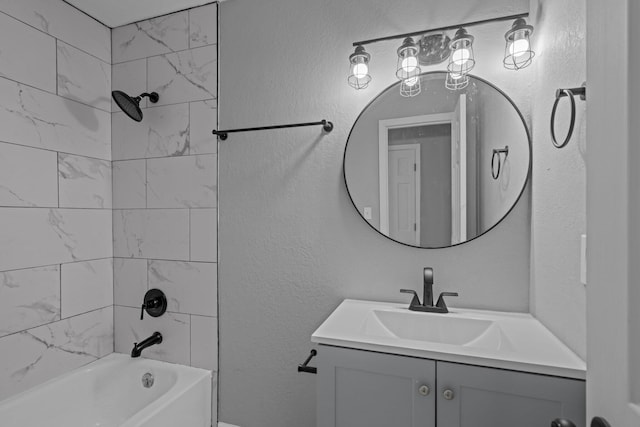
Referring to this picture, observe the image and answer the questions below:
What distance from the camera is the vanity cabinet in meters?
0.92

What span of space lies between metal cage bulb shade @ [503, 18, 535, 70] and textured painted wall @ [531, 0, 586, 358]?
1.7 inches

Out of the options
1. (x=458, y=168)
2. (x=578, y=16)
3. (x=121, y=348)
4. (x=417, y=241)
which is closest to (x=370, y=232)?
(x=417, y=241)

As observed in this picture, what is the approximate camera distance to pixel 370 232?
61.6 inches

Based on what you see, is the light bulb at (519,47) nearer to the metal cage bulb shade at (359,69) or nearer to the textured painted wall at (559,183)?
the textured painted wall at (559,183)

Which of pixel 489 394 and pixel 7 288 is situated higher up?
pixel 7 288

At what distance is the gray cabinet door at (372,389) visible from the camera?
103 centimetres

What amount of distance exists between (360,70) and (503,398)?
4.51ft

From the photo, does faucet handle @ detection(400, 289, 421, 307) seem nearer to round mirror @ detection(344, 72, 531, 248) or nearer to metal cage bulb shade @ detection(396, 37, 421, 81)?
round mirror @ detection(344, 72, 531, 248)

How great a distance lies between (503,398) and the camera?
3.12ft

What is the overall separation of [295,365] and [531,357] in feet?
3.57

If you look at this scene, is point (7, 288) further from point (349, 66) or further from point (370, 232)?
point (349, 66)

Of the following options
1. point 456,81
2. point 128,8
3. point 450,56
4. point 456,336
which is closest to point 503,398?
point 456,336

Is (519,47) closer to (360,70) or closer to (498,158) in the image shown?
(498,158)

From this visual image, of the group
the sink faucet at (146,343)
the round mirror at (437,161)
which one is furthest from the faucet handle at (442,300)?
the sink faucet at (146,343)
